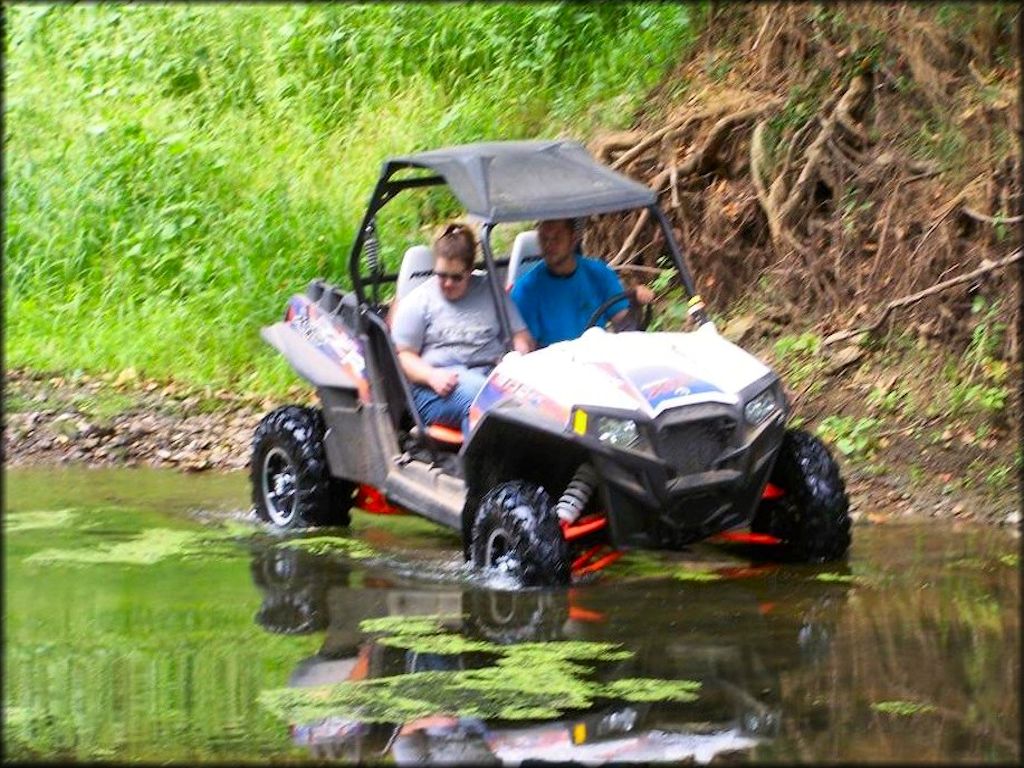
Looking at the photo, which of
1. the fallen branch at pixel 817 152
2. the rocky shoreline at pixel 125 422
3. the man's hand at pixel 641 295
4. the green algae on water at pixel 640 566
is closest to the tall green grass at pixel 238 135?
the rocky shoreline at pixel 125 422

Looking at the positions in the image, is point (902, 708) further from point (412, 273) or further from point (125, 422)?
point (125, 422)

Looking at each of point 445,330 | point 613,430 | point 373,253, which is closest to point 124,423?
point 373,253

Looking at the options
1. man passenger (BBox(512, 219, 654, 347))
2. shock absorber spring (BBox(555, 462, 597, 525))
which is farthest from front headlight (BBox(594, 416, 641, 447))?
man passenger (BBox(512, 219, 654, 347))

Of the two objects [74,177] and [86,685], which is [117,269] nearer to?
[74,177]

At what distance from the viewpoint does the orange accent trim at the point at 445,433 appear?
8.62m

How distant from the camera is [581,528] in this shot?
7.98 metres

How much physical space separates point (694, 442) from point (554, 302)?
1334 millimetres

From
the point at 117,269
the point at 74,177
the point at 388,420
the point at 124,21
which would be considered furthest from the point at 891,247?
the point at 124,21

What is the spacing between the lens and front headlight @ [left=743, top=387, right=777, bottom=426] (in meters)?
7.89

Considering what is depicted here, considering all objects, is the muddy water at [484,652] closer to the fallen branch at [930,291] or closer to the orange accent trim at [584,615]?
the orange accent trim at [584,615]

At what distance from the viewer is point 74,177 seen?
619 inches

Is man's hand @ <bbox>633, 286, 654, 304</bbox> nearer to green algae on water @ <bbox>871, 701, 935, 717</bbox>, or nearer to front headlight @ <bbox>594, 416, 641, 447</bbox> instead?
front headlight @ <bbox>594, 416, 641, 447</bbox>

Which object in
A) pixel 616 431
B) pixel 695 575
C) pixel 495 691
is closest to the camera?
pixel 495 691

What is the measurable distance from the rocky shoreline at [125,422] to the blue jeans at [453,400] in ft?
9.61
